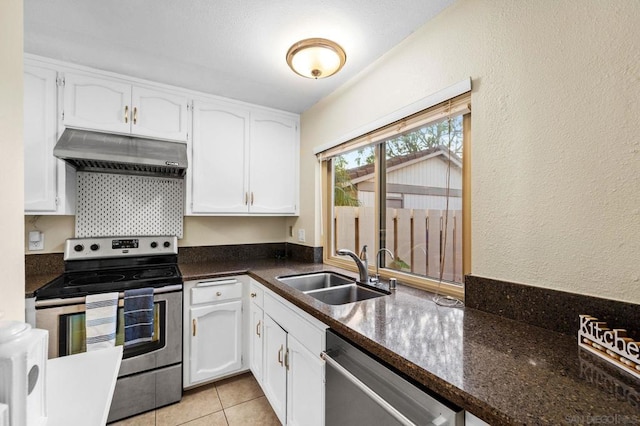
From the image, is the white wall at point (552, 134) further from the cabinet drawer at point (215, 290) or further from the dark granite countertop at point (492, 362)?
the cabinet drawer at point (215, 290)

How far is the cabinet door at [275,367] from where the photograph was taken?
160 cm

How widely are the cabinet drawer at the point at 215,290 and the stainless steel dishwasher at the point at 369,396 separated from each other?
1158 millimetres

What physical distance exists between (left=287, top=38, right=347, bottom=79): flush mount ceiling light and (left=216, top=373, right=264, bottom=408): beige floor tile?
2.22 metres

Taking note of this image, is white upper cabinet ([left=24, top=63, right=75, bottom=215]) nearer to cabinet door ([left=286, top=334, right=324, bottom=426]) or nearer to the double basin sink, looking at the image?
the double basin sink

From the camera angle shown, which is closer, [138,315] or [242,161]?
[138,315]

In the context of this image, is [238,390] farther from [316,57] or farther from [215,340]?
[316,57]

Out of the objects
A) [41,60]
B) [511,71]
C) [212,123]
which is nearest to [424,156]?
[511,71]

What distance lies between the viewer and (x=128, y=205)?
222cm

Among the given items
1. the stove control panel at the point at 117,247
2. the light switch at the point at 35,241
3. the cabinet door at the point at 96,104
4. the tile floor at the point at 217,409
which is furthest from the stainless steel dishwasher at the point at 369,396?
the light switch at the point at 35,241

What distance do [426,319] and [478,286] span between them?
0.30 meters

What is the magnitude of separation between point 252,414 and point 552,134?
2.21 m

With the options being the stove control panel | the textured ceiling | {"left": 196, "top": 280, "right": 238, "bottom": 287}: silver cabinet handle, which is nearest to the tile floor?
{"left": 196, "top": 280, "right": 238, "bottom": 287}: silver cabinet handle

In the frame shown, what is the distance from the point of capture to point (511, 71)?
1.12 meters

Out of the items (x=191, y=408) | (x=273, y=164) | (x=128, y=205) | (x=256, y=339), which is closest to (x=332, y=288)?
(x=256, y=339)
